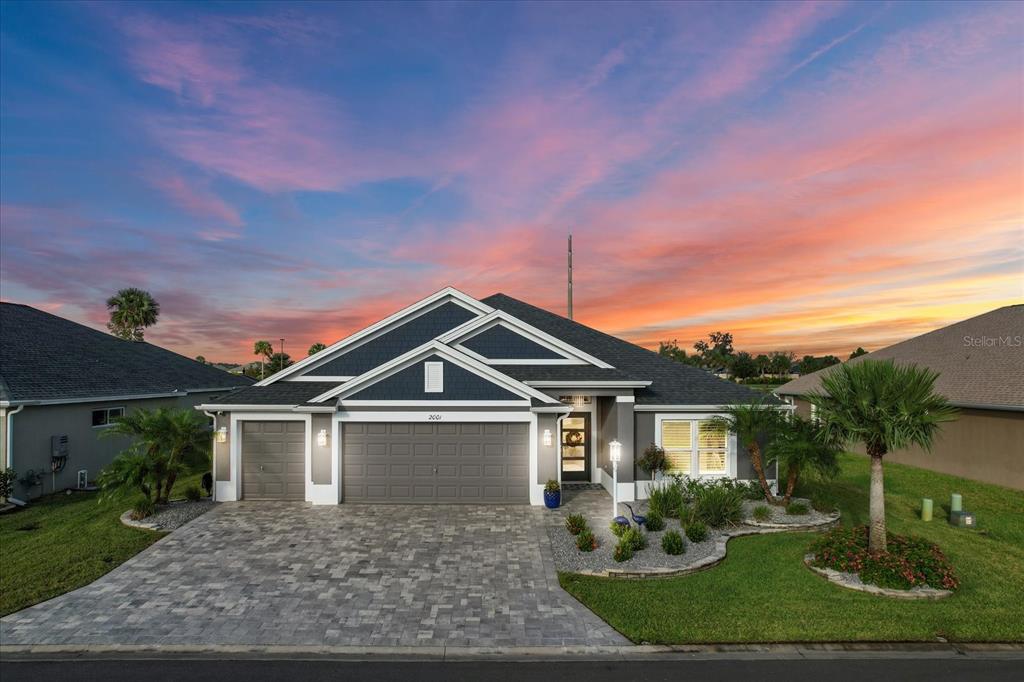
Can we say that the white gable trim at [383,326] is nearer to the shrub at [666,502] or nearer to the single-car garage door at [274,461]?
the single-car garage door at [274,461]

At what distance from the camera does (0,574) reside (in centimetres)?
984

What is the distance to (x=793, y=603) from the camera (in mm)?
8688

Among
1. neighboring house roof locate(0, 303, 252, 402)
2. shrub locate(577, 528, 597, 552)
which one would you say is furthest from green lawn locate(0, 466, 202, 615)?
shrub locate(577, 528, 597, 552)

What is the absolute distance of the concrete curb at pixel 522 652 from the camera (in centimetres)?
714

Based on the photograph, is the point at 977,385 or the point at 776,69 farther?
the point at 977,385

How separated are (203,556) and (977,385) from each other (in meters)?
28.2

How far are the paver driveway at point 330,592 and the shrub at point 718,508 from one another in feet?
13.9

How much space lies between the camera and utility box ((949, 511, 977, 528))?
1320cm

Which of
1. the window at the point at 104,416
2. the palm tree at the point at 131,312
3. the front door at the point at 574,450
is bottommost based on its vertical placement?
the front door at the point at 574,450

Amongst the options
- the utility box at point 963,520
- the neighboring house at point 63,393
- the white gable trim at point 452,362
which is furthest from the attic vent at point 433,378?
the utility box at point 963,520

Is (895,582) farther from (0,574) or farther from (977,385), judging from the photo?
(0,574)

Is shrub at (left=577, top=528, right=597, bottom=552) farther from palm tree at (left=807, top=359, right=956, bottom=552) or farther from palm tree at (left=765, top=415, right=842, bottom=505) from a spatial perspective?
palm tree at (left=765, top=415, right=842, bottom=505)

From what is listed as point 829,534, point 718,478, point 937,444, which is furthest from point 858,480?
point 829,534

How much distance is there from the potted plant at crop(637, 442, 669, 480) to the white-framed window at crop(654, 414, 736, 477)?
19.6 inches
